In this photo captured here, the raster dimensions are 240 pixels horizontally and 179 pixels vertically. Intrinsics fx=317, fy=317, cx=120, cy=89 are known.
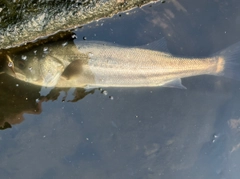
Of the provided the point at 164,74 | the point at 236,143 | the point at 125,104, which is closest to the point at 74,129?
the point at 125,104

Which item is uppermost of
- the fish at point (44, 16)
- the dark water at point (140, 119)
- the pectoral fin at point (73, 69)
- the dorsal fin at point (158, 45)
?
the fish at point (44, 16)

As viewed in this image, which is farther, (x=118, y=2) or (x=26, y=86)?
(x=26, y=86)

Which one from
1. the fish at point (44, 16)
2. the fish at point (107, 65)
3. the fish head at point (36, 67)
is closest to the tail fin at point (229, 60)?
the fish at point (107, 65)

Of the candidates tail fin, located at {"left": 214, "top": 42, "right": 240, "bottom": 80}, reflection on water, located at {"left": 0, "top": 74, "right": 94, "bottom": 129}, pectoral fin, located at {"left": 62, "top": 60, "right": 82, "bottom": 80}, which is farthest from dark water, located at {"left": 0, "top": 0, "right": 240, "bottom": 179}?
pectoral fin, located at {"left": 62, "top": 60, "right": 82, "bottom": 80}

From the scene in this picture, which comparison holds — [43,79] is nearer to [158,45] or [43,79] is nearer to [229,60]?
[158,45]

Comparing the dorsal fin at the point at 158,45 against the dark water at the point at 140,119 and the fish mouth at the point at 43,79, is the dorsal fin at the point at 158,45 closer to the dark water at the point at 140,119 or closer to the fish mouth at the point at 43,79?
the dark water at the point at 140,119

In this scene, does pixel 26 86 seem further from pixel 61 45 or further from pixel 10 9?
pixel 10 9
